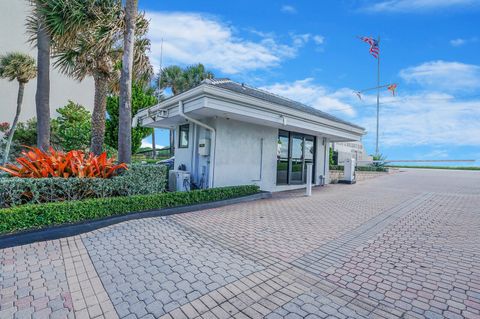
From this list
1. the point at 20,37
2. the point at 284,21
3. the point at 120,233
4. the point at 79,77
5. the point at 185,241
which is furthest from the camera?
the point at 20,37

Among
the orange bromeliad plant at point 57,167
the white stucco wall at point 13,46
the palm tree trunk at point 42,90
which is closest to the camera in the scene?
the orange bromeliad plant at point 57,167

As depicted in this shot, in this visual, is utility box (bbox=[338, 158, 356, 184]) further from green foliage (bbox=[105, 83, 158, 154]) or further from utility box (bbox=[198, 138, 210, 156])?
green foliage (bbox=[105, 83, 158, 154])

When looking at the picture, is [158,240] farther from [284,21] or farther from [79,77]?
[284,21]

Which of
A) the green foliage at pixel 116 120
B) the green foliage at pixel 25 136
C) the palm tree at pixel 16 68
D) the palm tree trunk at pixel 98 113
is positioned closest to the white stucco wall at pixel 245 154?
the palm tree trunk at pixel 98 113

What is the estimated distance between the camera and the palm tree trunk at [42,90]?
7.60 metres

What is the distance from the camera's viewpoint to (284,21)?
422 inches

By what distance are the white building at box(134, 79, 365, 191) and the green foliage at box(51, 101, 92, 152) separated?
16.8 ft

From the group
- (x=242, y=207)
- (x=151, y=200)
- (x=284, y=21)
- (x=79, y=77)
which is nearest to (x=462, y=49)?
(x=284, y=21)

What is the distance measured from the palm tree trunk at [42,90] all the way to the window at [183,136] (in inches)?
180

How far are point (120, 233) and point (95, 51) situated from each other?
6.79 meters

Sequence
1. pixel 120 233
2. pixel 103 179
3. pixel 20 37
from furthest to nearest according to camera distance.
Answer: pixel 20 37 → pixel 103 179 → pixel 120 233

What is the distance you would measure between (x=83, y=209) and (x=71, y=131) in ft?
35.2

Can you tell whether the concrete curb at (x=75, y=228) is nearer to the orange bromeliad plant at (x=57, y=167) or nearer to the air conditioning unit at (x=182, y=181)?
the orange bromeliad plant at (x=57, y=167)

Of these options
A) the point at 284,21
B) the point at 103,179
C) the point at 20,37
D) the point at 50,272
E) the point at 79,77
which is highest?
the point at 20,37
